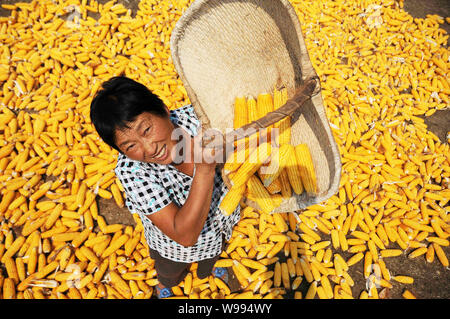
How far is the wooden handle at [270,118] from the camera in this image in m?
1.49

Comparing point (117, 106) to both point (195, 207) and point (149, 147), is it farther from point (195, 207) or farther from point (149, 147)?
point (195, 207)

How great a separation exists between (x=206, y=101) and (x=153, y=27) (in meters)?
3.32

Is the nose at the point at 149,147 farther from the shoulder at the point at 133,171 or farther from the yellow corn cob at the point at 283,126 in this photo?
the yellow corn cob at the point at 283,126

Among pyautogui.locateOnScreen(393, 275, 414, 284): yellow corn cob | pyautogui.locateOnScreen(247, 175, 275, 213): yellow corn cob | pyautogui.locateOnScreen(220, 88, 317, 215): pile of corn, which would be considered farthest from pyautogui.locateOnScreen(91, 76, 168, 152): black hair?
pyautogui.locateOnScreen(393, 275, 414, 284): yellow corn cob

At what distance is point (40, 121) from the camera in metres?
3.60

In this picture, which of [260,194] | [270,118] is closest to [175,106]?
[260,194]

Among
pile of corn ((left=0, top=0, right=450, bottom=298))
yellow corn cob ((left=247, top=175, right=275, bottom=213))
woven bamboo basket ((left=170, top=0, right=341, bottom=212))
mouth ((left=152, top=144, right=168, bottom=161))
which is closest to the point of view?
mouth ((left=152, top=144, right=168, bottom=161))

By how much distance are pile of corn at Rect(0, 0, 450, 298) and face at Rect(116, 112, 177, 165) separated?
177 cm

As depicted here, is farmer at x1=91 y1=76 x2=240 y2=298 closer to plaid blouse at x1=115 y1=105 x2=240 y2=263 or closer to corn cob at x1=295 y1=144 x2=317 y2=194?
plaid blouse at x1=115 y1=105 x2=240 y2=263

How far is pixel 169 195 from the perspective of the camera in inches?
70.1

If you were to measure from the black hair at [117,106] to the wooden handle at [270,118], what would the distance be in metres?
0.43

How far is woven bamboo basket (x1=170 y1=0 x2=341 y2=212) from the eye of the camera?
1.72 meters

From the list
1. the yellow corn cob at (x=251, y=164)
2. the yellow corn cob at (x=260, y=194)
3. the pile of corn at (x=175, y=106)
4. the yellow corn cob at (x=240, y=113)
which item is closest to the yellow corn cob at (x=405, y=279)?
the pile of corn at (x=175, y=106)
